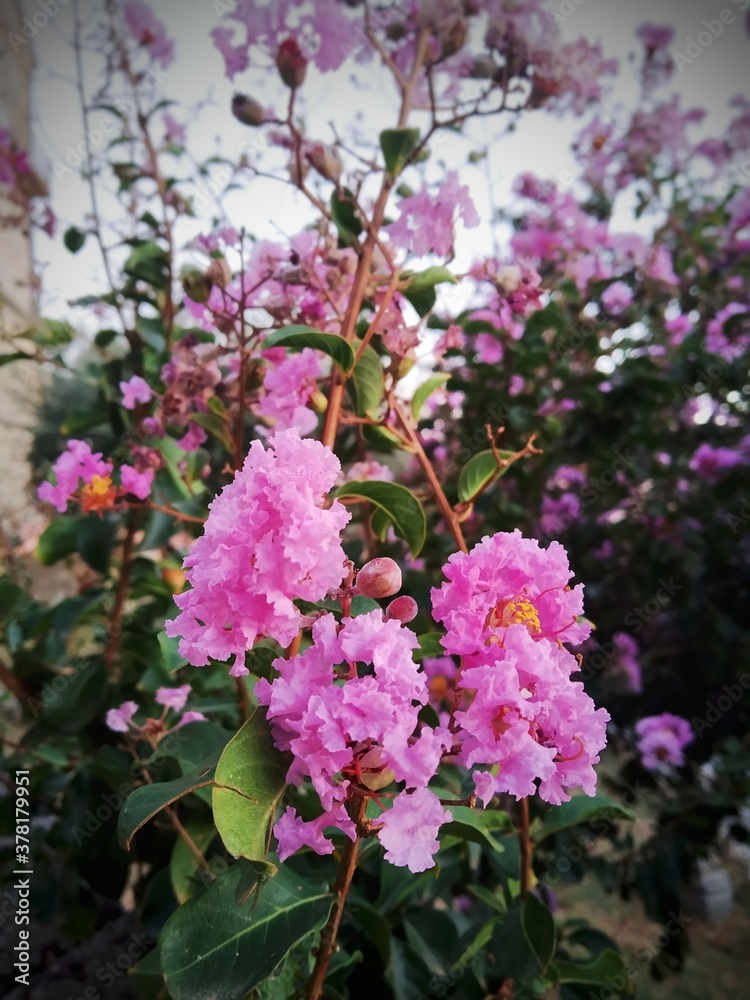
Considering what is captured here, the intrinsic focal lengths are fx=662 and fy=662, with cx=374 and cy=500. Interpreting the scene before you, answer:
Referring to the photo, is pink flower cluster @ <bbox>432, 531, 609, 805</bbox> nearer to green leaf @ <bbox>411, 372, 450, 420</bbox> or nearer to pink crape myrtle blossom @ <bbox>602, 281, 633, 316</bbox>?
green leaf @ <bbox>411, 372, 450, 420</bbox>

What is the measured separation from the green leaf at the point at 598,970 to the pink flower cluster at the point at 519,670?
0.48 metres

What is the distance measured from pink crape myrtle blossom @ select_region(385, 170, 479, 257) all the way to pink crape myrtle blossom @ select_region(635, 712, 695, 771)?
1.54m

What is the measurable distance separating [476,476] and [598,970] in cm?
61

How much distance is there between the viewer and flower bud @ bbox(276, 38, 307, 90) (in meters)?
0.78

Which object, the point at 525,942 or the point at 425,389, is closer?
the point at 525,942

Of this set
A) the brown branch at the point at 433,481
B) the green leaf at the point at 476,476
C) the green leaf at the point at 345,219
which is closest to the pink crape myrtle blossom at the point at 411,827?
the brown branch at the point at 433,481

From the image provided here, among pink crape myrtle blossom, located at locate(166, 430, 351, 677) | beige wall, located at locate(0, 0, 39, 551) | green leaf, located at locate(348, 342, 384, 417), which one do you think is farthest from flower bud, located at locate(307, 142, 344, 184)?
beige wall, located at locate(0, 0, 39, 551)

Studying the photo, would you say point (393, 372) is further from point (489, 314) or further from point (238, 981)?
point (489, 314)

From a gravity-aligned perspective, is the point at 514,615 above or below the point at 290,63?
below

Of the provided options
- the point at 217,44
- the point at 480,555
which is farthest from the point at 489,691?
the point at 217,44

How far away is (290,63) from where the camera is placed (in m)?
0.78

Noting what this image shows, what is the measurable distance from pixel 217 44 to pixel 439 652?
2.68 ft

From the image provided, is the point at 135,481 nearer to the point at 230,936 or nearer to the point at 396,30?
the point at 230,936

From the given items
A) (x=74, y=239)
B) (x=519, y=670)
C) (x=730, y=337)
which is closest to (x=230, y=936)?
(x=519, y=670)
